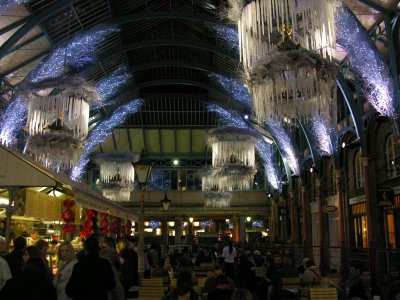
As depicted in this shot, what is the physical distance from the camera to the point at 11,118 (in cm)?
1989

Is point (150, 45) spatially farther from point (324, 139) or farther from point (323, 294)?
point (323, 294)

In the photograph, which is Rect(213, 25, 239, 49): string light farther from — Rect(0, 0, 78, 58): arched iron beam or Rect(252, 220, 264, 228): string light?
Rect(252, 220, 264, 228): string light

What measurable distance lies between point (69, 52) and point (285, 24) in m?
13.2

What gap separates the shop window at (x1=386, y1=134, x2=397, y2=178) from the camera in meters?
16.8

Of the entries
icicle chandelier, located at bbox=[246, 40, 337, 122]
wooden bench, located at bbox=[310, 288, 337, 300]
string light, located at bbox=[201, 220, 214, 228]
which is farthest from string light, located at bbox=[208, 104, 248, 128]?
wooden bench, located at bbox=[310, 288, 337, 300]

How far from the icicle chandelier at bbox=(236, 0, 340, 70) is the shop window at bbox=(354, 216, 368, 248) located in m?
12.0

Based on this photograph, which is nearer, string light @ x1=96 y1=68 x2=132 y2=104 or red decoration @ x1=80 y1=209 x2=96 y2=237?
red decoration @ x1=80 y1=209 x2=96 y2=237

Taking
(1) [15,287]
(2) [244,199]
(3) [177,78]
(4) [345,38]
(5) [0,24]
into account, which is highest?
(3) [177,78]

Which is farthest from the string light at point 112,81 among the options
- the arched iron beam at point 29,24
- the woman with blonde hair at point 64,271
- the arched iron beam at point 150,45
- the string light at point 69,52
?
the woman with blonde hair at point 64,271

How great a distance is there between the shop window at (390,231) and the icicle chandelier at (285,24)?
372 inches

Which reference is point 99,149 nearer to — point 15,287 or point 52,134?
point 52,134

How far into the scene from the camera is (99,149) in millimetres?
42312

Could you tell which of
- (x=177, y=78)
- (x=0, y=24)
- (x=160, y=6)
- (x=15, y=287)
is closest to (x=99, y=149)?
(x=177, y=78)

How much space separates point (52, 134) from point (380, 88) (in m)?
11.0
